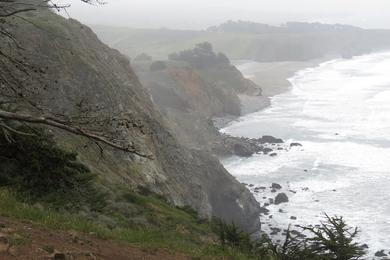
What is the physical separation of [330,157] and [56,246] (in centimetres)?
6073

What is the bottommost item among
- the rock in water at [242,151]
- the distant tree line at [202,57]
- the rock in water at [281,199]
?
the rock in water at [281,199]

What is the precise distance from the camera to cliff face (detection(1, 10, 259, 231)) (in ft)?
97.0

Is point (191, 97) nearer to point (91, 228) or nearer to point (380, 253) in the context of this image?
point (380, 253)

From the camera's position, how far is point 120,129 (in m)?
33.3

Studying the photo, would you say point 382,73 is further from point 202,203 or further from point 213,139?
point 202,203

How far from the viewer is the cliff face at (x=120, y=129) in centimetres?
2958

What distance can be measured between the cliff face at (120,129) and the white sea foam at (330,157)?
659 cm

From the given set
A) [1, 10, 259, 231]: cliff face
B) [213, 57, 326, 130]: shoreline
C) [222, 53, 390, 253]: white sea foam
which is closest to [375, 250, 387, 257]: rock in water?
[222, 53, 390, 253]: white sea foam

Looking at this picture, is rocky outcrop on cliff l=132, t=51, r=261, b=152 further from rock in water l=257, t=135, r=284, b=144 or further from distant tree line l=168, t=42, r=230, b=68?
rock in water l=257, t=135, r=284, b=144

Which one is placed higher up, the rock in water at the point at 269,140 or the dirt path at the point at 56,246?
the dirt path at the point at 56,246

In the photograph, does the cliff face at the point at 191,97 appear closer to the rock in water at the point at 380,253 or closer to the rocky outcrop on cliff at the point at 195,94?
the rocky outcrop on cliff at the point at 195,94

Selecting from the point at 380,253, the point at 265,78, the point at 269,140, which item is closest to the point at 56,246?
the point at 380,253

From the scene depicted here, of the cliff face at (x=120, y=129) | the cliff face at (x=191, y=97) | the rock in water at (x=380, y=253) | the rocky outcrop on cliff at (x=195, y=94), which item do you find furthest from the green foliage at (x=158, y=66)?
the rock in water at (x=380, y=253)

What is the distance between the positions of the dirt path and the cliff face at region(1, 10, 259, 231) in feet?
37.5
